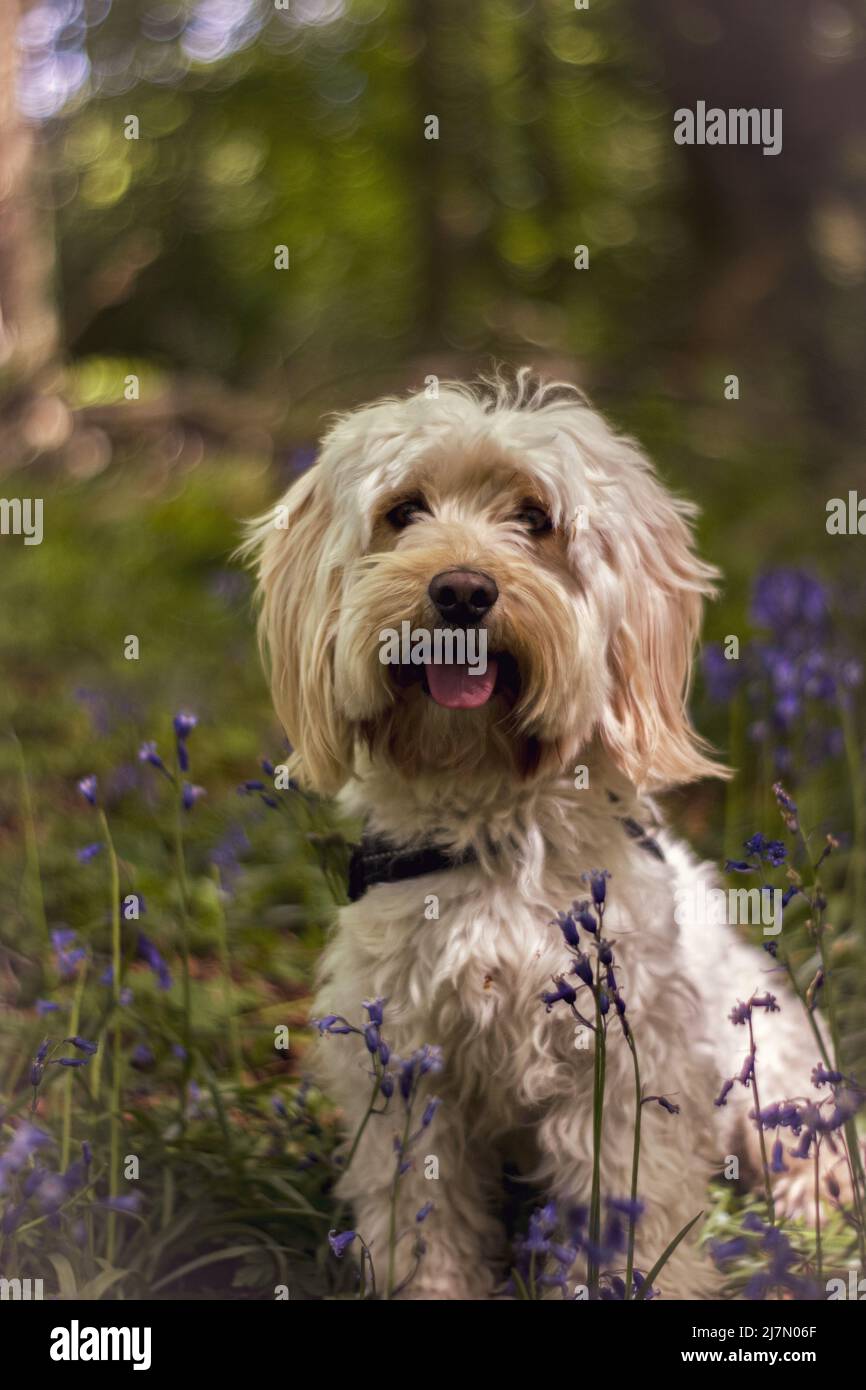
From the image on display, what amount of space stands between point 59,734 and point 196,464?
1558mm

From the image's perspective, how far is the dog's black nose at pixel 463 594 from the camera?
188cm

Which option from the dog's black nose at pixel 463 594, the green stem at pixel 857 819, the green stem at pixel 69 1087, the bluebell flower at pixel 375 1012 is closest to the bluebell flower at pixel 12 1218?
the green stem at pixel 69 1087

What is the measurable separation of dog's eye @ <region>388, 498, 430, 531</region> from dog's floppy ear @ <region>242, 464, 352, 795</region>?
12cm

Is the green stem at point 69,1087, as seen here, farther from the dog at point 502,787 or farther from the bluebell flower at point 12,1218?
the dog at point 502,787

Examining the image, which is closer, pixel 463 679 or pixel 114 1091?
Result: pixel 463 679

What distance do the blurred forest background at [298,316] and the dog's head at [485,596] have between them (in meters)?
0.43

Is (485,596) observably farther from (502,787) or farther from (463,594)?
(502,787)

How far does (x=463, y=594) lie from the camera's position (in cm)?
188

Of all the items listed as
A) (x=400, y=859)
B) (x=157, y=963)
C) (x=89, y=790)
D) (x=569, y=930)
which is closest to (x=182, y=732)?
(x=89, y=790)

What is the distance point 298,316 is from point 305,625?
235cm

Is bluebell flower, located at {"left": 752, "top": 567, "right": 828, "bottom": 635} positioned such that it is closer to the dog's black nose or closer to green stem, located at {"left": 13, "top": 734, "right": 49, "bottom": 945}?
the dog's black nose

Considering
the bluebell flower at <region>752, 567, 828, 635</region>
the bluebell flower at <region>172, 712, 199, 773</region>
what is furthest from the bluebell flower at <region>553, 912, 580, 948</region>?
the bluebell flower at <region>752, 567, 828, 635</region>

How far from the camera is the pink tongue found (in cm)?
→ 196
